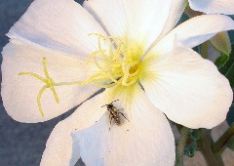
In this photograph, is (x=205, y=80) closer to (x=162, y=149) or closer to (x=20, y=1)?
(x=162, y=149)

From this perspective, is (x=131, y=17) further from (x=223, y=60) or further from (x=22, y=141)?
(x=22, y=141)

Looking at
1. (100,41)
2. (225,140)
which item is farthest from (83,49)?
(225,140)

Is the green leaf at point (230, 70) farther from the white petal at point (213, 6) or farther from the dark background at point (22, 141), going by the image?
the dark background at point (22, 141)

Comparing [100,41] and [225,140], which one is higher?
[100,41]

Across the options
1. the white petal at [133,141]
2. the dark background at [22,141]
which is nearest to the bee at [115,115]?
the white petal at [133,141]

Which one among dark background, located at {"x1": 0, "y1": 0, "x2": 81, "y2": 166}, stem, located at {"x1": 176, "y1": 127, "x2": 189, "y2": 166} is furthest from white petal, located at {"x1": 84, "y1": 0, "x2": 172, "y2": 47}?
dark background, located at {"x1": 0, "y1": 0, "x2": 81, "y2": 166}

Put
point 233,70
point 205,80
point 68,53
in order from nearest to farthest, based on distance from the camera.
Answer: point 205,80 < point 68,53 < point 233,70

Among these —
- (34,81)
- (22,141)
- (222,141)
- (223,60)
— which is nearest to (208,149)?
(222,141)
